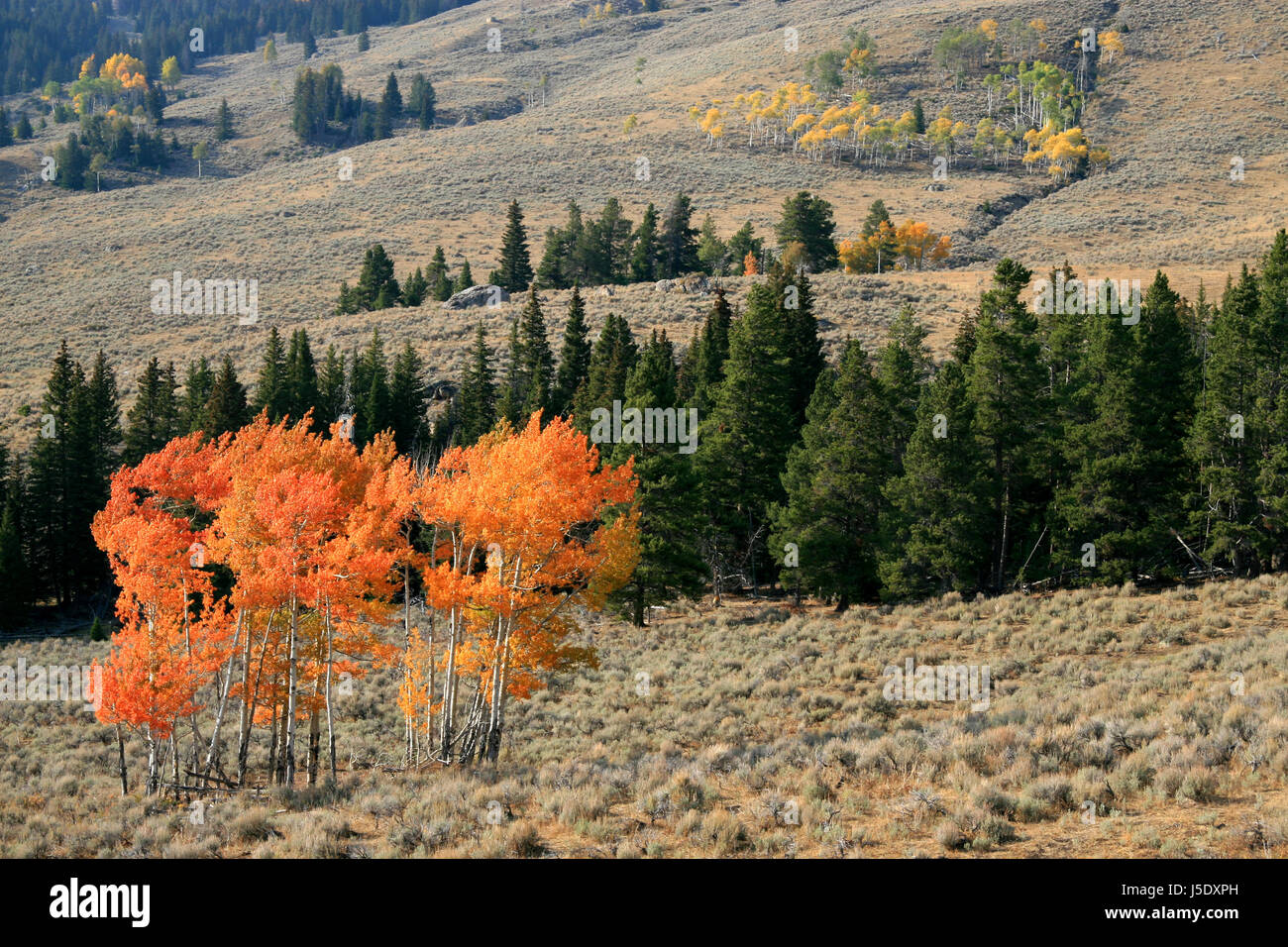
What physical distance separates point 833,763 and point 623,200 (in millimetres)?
131417

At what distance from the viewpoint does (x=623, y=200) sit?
139000 millimetres

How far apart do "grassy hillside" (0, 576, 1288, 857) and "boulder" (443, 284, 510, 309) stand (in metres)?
60.9

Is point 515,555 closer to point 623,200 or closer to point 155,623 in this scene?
point 155,623

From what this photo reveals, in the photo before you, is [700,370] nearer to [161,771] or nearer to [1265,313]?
[1265,313]

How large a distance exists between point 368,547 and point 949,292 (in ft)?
219

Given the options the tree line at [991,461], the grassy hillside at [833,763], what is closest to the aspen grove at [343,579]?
the grassy hillside at [833,763]

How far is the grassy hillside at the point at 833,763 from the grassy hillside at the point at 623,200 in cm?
4405

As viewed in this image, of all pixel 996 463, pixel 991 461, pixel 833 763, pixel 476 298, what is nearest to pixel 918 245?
pixel 476 298

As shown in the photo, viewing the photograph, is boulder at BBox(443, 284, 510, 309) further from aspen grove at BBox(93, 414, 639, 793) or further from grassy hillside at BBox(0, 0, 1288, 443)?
aspen grove at BBox(93, 414, 639, 793)

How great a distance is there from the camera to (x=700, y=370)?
5138cm

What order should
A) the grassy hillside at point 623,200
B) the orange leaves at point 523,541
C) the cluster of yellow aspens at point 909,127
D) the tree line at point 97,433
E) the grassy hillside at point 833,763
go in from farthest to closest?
the cluster of yellow aspens at point 909,127, the grassy hillside at point 623,200, the tree line at point 97,433, the orange leaves at point 523,541, the grassy hillside at point 833,763

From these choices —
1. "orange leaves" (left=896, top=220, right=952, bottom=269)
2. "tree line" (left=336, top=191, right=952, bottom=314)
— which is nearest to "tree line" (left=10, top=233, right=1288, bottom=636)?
"tree line" (left=336, top=191, right=952, bottom=314)

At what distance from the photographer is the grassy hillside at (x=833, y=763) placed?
1221cm

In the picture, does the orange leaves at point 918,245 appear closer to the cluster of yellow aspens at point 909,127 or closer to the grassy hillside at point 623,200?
the grassy hillside at point 623,200
